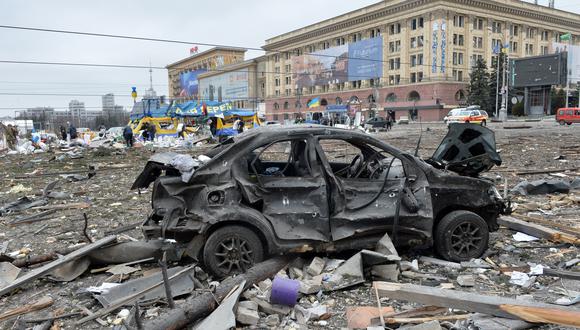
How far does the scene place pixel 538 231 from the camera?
6.18 metres

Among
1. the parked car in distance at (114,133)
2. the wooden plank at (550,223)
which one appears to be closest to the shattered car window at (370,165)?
the wooden plank at (550,223)

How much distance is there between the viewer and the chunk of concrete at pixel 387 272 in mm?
4816

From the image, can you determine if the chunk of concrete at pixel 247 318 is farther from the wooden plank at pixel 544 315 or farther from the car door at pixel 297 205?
the wooden plank at pixel 544 315

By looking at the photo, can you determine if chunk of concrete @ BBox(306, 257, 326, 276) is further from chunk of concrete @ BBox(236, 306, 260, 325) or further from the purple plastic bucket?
chunk of concrete @ BBox(236, 306, 260, 325)

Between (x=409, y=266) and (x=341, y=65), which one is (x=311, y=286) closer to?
(x=409, y=266)

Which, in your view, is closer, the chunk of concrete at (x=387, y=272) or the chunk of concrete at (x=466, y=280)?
the chunk of concrete at (x=466, y=280)

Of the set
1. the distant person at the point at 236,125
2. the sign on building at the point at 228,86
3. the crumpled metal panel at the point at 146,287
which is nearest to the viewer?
the crumpled metal panel at the point at 146,287

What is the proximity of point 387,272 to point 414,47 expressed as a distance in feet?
244

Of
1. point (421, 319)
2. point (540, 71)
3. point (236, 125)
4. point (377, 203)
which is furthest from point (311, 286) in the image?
point (540, 71)

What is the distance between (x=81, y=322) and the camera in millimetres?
3988

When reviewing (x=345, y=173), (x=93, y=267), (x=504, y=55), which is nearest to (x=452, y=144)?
(x=345, y=173)

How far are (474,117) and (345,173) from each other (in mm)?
38682

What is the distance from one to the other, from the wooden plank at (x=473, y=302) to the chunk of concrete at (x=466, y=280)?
81 cm

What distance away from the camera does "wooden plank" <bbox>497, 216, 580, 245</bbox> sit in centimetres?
588
